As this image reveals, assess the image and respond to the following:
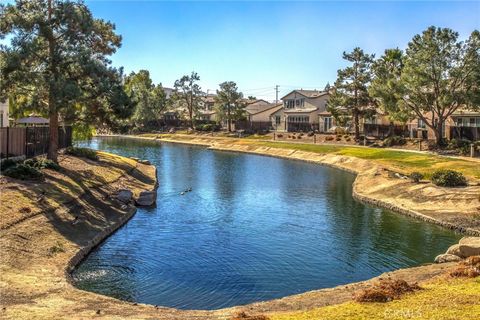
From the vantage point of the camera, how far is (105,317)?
52.6 ft

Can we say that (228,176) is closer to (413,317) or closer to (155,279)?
(155,279)

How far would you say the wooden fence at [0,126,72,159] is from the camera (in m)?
40.2

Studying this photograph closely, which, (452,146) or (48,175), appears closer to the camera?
(48,175)

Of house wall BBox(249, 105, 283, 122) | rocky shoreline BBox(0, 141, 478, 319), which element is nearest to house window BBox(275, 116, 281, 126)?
house wall BBox(249, 105, 283, 122)

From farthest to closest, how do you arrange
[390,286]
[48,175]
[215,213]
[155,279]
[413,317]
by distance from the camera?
[215,213]
[48,175]
[155,279]
[390,286]
[413,317]

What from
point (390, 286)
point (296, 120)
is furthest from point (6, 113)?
point (296, 120)

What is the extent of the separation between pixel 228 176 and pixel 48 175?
97.7 ft

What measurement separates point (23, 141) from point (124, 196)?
10.2 metres

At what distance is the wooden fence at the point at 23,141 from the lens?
1584 inches

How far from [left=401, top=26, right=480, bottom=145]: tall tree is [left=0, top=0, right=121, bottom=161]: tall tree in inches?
1837

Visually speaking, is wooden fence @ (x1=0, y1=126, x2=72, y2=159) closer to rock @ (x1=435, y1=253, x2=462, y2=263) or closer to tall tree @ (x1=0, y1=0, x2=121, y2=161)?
tall tree @ (x1=0, y1=0, x2=121, y2=161)

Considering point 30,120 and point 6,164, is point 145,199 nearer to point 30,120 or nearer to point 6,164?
point 6,164

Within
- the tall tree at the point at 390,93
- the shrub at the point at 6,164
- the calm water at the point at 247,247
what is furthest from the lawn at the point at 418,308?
the tall tree at the point at 390,93
